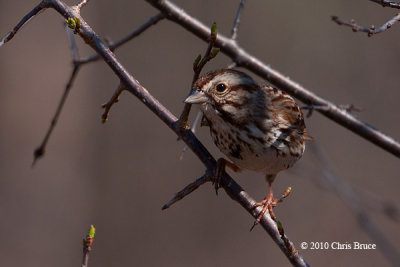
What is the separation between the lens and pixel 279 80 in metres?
3.60

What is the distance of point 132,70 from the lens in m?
7.98

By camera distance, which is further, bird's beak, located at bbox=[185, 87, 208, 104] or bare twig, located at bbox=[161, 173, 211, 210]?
bird's beak, located at bbox=[185, 87, 208, 104]

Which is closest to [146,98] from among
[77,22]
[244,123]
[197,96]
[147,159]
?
[197,96]

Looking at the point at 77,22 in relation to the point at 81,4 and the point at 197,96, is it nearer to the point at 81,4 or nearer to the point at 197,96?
the point at 81,4

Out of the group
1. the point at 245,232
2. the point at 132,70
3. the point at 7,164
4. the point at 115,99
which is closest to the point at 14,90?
the point at 7,164

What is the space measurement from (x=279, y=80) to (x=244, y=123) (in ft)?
2.00

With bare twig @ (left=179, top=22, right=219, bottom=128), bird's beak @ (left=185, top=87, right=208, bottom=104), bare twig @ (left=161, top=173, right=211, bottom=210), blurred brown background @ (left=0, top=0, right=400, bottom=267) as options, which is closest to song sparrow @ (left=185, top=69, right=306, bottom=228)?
bird's beak @ (left=185, top=87, right=208, bottom=104)

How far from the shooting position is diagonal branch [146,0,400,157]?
3.33 metres

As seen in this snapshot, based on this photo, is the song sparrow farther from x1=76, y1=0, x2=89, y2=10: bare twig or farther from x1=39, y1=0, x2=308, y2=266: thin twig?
x1=76, y1=0, x2=89, y2=10: bare twig

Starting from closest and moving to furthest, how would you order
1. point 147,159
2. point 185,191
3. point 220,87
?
point 185,191, point 220,87, point 147,159

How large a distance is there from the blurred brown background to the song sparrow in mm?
4015

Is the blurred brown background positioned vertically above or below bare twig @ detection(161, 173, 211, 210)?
below

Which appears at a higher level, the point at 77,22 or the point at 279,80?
the point at 77,22

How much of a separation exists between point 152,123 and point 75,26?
534 cm
